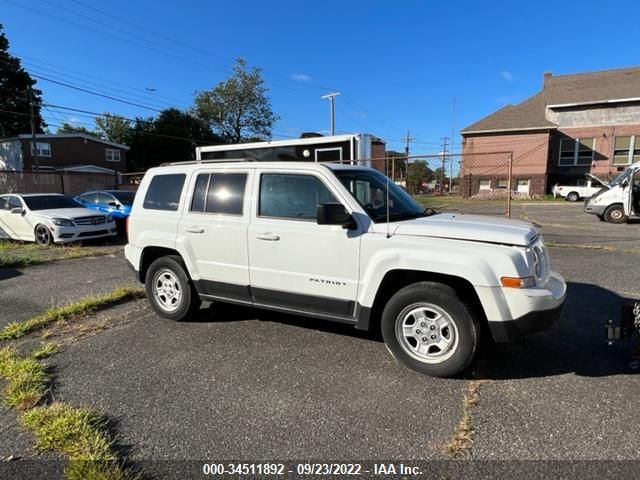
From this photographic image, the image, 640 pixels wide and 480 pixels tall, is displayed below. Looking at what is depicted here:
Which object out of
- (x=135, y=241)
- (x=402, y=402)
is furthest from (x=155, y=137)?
(x=402, y=402)

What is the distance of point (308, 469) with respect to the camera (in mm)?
2488

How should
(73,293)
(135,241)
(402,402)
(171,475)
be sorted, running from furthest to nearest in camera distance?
(73,293) → (135,241) → (402,402) → (171,475)

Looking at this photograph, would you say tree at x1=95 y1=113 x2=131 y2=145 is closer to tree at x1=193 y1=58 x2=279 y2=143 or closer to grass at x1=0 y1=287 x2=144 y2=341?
tree at x1=193 y1=58 x2=279 y2=143

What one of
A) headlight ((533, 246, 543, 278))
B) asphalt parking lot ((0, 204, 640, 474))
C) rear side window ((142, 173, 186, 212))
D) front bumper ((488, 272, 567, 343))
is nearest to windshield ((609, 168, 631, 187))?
asphalt parking lot ((0, 204, 640, 474))

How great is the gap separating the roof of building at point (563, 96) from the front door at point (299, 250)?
119 feet

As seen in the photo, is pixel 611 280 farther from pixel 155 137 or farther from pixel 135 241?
pixel 155 137

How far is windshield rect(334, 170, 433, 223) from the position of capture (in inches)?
158

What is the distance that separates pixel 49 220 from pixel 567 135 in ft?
126

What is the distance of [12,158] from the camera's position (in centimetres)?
3756

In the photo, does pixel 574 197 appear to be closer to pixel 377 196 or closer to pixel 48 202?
pixel 377 196

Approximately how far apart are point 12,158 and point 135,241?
138 ft

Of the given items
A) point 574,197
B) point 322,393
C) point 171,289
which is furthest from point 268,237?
point 574,197

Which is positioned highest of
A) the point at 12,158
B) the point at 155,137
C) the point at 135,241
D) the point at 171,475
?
the point at 155,137

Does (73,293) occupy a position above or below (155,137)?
below
